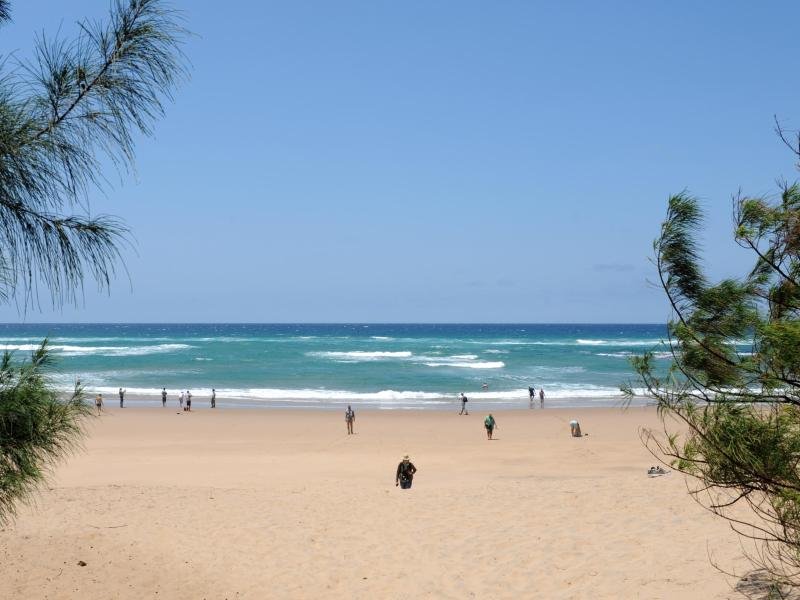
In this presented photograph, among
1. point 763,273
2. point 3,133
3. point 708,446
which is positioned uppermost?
point 3,133

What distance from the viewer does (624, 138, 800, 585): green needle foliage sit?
4.59 metres

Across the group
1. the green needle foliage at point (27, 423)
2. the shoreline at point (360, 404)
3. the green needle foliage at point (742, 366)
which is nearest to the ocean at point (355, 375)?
the shoreline at point (360, 404)

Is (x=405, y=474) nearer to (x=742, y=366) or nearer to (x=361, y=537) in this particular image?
(x=361, y=537)

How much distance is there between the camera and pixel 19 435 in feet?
15.7

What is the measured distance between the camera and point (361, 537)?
11.4 meters

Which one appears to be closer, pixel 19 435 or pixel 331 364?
pixel 19 435

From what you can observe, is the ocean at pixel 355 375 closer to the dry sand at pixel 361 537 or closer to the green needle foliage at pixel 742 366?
the dry sand at pixel 361 537

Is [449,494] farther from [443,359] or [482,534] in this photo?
[443,359]

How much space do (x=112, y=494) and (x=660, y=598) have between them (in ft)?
33.2

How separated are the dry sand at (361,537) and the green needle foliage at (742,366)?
4.32m

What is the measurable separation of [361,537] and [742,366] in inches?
316

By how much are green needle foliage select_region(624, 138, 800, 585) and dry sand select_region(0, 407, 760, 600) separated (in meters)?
4.32

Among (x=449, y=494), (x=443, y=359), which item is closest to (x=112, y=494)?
(x=449, y=494)

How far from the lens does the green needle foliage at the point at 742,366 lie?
4.59 m
